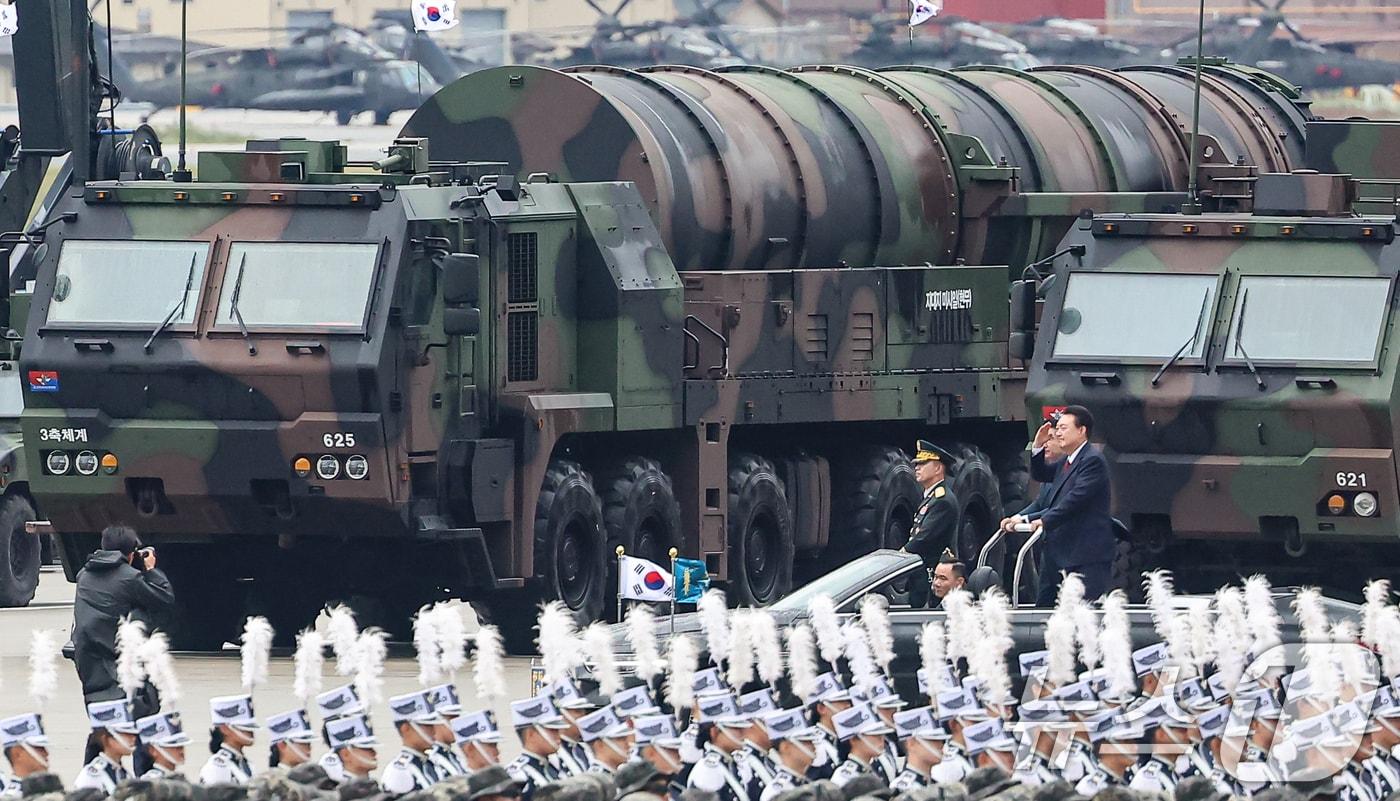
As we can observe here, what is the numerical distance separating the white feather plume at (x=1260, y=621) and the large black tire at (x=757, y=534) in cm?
820

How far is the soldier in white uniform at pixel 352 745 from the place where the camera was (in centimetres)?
1324

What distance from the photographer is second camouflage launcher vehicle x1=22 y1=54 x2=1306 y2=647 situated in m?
20.2

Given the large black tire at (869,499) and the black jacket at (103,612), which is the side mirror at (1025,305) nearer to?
the large black tire at (869,499)

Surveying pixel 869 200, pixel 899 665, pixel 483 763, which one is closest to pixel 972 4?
pixel 869 200

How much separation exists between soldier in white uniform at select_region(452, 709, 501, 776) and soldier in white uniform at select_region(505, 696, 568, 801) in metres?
0.13

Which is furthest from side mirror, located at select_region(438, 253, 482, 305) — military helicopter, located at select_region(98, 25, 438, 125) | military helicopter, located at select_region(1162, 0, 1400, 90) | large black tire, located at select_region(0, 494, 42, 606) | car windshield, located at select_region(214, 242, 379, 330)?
military helicopter, located at select_region(98, 25, 438, 125)

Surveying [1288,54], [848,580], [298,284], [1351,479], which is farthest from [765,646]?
[1288,54]

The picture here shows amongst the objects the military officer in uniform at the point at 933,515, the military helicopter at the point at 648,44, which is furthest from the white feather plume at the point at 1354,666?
the military helicopter at the point at 648,44

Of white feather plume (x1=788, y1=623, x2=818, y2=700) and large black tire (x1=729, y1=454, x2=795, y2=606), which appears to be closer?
white feather plume (x1=788, y1=623, x2=818, y2=700)

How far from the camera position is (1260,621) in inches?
566

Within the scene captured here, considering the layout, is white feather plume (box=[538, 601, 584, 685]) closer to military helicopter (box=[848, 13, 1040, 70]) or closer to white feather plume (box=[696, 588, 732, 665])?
white feather plume (box=[696, 588, 732, 665])

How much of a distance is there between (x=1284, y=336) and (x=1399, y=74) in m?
18.5

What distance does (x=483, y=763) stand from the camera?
13.1m

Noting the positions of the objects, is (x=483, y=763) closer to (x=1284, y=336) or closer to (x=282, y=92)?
(x=1284, y=336)
